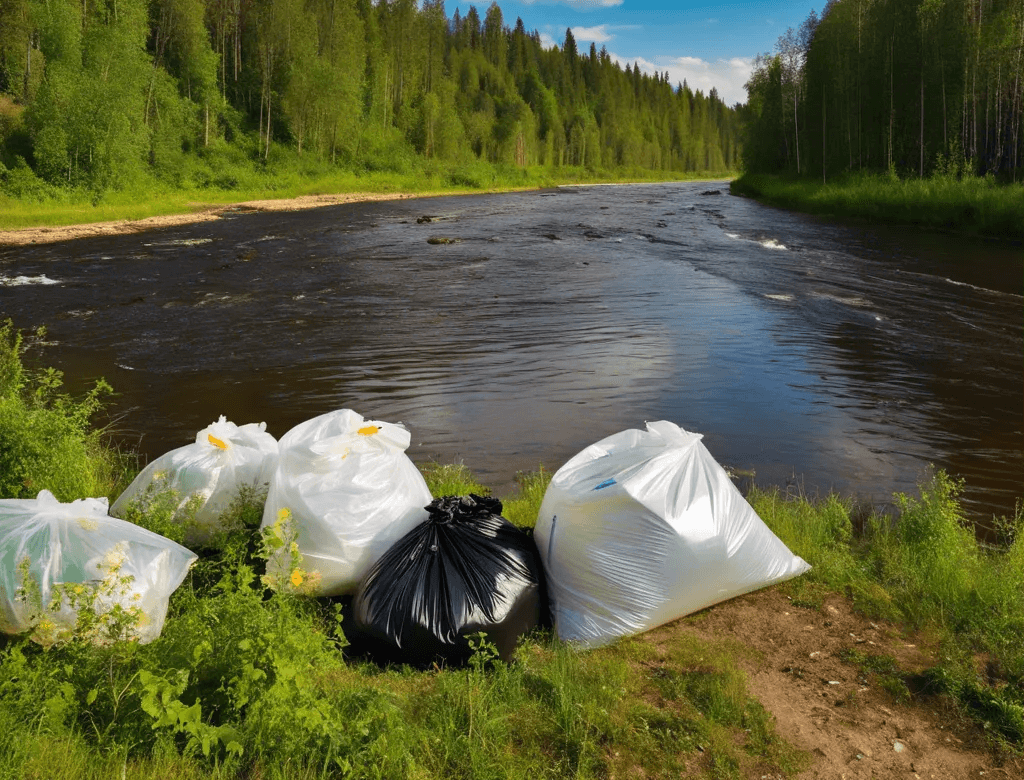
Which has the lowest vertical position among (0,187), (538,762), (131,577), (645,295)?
(538,762)

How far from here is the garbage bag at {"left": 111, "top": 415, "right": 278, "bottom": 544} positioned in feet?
11.9

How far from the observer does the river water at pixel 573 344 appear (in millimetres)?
6113

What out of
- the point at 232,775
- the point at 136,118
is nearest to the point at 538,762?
the point at 232,775

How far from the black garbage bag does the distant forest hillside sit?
92.3 ft

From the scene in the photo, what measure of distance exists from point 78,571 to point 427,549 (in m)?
1.16

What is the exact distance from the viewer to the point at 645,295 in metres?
12.5

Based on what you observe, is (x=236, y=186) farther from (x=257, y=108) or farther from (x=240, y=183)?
(x=257, y=108)

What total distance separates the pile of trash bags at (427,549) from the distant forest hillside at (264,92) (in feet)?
90.7

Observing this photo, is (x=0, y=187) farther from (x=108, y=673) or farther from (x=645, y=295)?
(x=108, y=673)

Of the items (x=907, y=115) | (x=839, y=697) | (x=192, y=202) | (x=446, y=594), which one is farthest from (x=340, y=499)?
(x=907, y=115)

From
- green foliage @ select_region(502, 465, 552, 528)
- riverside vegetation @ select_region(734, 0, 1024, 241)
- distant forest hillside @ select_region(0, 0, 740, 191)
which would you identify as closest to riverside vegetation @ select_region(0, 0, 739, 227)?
distant forest hillside @ select_region(0, 0, 740, 191)

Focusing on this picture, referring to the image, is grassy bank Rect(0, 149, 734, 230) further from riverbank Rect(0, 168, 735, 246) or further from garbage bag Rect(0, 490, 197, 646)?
garbage bag Rect(0, 490, 197, 646)

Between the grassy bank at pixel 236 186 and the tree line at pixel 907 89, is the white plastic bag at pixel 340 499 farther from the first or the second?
the tree line at pixel 907 89

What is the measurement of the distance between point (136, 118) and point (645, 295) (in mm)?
27107
